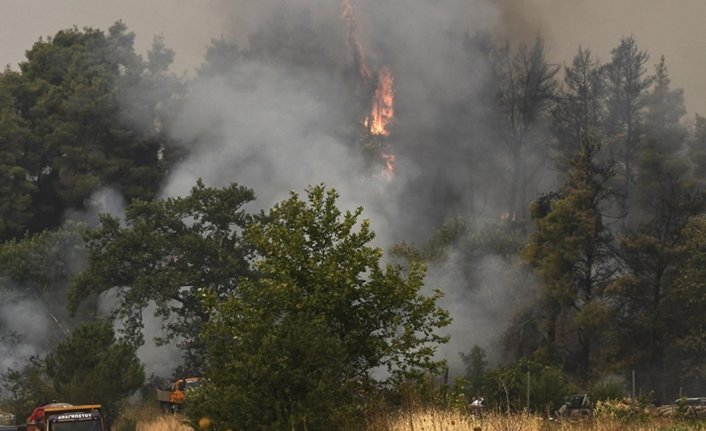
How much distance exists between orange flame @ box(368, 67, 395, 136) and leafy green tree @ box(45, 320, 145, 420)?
44.7m

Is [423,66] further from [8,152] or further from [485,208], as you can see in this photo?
[8,152]

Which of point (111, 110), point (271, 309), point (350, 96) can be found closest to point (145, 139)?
point (111, 110)

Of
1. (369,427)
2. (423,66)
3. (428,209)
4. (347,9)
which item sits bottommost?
(369,427)

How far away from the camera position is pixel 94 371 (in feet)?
156

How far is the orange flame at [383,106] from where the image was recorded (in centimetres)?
9150

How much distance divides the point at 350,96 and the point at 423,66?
6.31 m

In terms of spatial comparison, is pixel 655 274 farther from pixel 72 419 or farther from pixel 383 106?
pixel 72 419

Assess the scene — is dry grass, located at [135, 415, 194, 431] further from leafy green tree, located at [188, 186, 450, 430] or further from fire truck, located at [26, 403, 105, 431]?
leafy green tree, located at [188, 186, 450, 430]

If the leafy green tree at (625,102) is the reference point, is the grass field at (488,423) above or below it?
below

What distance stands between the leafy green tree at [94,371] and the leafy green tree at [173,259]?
1398cm

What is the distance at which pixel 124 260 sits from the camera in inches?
2581

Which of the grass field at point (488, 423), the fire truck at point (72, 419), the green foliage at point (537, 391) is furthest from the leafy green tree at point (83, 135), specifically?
the grass field at point (488, 423)

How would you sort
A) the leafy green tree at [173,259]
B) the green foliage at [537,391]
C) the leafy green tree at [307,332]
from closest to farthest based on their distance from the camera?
the leafy green tree at [307,332], the green foliage at [537,391], the leafy green tree at [173,259]

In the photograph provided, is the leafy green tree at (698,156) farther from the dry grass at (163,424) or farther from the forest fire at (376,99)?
the dry grass at (163,424)
